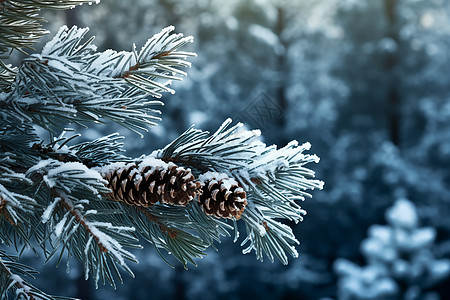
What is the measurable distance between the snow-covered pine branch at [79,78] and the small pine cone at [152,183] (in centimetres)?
7

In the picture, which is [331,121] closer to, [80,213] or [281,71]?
[281,71]

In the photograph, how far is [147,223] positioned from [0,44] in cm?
26

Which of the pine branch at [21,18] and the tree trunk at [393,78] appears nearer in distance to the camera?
the pine branch at [21,18]

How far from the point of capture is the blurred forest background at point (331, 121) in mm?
5906

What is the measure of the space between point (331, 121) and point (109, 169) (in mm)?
7038

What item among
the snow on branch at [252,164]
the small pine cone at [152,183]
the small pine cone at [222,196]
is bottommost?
the small pine cone at [152,183]

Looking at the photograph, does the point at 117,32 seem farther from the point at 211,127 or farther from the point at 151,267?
the point at 151,267

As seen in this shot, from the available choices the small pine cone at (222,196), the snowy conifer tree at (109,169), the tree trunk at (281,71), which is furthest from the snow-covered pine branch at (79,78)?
the tree trunk at (281,71)

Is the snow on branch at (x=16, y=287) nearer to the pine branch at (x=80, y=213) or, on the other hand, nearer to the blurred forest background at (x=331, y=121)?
the pine branch at (x=80, y=213)

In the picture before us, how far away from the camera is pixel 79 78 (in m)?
0.54

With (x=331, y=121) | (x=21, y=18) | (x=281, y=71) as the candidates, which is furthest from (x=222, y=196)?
(x=331, y=121)

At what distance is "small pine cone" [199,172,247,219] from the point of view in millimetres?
544

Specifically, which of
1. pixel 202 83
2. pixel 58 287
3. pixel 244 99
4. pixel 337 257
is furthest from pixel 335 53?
pixel 58 287

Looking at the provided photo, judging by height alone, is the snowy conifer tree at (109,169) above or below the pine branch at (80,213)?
above
